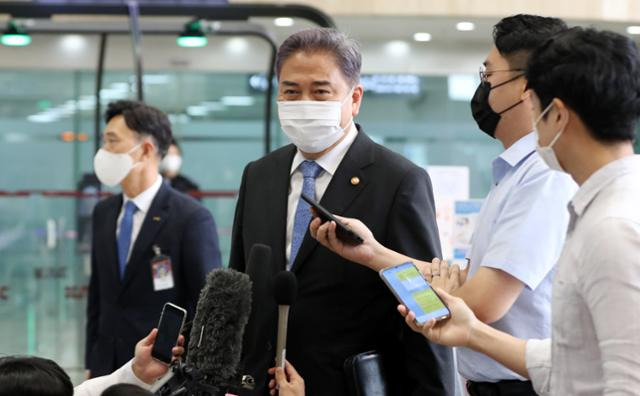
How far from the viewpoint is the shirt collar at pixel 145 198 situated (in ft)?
15.9

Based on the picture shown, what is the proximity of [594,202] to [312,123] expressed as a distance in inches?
45.7

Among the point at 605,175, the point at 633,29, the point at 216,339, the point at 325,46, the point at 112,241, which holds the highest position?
the point at 633,29

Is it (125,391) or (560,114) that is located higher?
(560,114)

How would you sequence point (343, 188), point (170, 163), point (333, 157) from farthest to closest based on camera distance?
1. point (170, 163)
2. point (333, 157)
3. point (343, 188)

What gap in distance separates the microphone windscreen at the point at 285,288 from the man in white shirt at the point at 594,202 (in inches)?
25.1

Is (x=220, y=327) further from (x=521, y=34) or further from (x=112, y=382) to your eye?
(x=521, y=34)

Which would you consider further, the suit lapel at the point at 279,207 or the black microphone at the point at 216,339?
the suit lapel at the point at 279,207

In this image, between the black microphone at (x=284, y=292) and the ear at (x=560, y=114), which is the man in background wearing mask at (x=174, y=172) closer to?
the black microphone at (x=284, y=292)

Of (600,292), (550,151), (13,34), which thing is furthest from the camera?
(13,34)

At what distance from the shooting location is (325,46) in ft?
10.0

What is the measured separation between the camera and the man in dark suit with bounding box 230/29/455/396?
290 centimetres

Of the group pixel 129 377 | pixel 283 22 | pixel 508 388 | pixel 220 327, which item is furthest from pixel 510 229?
pixel 283 22

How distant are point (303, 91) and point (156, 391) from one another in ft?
3.85

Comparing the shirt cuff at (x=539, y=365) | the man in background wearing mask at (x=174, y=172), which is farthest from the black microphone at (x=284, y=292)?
the man in background wearing mask at (x=174, y=172)
